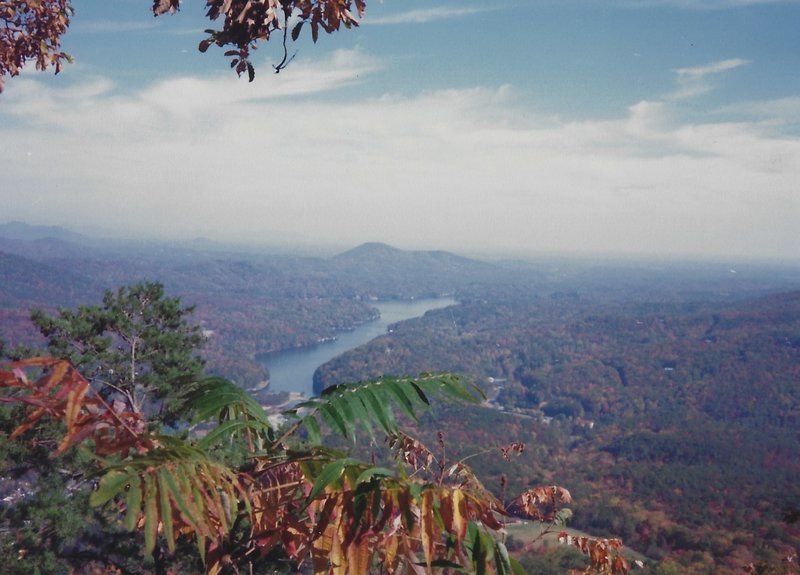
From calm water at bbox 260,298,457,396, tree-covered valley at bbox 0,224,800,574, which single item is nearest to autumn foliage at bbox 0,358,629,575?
tree-covered valley at bbox 0,224,800,574

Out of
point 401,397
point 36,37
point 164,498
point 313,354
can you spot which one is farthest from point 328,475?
point 313,354

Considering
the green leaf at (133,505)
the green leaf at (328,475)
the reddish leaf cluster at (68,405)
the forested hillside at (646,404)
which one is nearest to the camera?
the green leaf at (133,505)

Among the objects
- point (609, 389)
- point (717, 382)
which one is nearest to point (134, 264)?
point (609, 389)

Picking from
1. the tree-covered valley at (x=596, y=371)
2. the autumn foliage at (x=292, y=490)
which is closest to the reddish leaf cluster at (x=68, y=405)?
the autumn foliage at (x=292, y=490)

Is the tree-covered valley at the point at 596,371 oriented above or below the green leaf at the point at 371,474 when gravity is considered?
below

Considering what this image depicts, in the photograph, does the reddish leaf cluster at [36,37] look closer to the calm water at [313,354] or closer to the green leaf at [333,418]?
the green leaf at [333,418]
